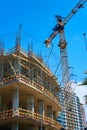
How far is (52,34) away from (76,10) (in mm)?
8932

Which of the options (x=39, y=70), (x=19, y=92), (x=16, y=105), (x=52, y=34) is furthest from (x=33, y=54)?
(x=52, y=34)

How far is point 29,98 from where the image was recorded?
44.3 m

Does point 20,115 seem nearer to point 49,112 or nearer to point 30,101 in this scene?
point 30,101

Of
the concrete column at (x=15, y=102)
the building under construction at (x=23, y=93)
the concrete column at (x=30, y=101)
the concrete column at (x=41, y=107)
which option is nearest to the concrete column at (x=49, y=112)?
the building under construction at (x=23, y=93)

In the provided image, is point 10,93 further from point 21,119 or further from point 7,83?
point 21,119

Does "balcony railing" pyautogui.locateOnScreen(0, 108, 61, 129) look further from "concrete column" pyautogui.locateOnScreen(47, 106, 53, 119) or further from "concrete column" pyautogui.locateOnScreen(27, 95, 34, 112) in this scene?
"concrete column" pyautogui.locateOnScreen(47, 106, 53, 119)

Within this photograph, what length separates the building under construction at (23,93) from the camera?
133 ft

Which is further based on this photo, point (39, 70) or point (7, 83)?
point (39, 70)

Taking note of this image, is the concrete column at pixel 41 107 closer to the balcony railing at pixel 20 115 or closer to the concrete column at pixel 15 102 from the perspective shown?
the balcony railing at pixel 20 115

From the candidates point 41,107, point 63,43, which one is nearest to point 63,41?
point 63,43

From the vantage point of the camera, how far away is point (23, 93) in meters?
44.3

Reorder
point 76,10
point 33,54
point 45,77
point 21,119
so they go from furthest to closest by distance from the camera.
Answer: point 76,10 < point 45,77 < point 33,54 < point 21,119

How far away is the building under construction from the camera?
40.6 meters

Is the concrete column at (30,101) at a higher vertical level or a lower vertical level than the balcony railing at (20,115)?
higher
